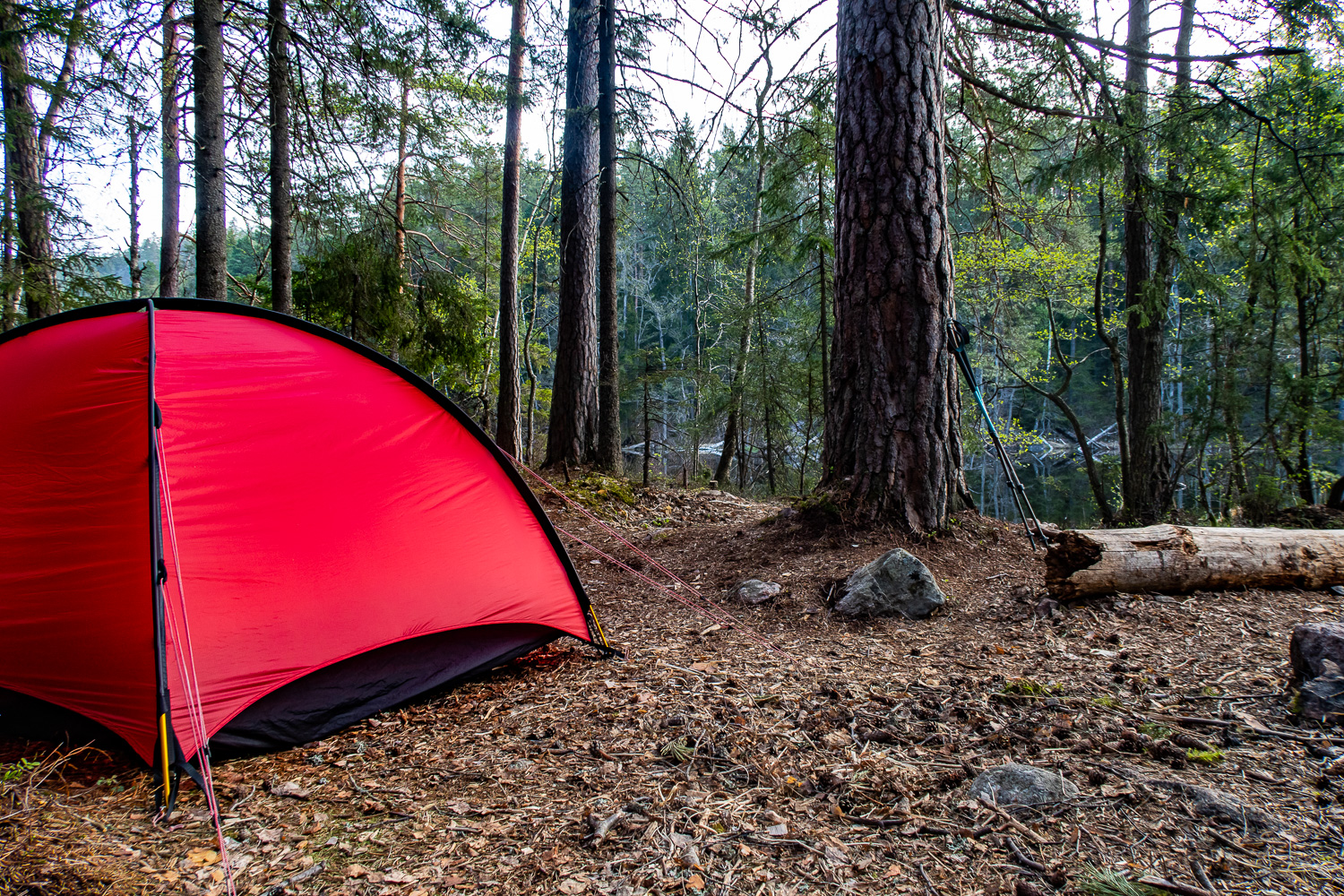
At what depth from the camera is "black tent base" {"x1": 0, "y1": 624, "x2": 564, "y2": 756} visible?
102 inches

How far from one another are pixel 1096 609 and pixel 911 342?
186cm

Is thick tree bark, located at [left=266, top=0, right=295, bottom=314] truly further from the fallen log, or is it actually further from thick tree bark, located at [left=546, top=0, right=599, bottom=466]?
the fallen log

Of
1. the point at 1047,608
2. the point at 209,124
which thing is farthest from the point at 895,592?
the point at 209,124

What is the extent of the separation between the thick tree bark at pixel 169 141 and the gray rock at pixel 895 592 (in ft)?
20.0

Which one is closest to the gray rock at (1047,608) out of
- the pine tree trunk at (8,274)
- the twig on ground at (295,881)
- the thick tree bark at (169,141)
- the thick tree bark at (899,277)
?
the thick tree bark at (899,277)

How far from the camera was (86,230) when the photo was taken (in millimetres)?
7062

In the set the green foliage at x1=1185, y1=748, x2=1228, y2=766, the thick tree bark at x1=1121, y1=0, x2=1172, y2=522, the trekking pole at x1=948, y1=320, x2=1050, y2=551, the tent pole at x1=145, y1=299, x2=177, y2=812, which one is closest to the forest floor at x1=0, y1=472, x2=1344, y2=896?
the green foliage at x1=1185, y1=748, x2=1228, y2=766

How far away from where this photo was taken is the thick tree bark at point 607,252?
322 inches

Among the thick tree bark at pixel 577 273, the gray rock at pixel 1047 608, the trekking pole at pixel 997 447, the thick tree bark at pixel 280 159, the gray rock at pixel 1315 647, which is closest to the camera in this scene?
the gray rock at pixel 1315 647

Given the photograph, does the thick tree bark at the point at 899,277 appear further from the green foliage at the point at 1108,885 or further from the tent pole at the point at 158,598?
the tent pole at the point at 158,598

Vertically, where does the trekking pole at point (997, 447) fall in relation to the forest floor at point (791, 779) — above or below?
above

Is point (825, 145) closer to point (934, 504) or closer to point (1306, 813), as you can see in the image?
point (934, 504)

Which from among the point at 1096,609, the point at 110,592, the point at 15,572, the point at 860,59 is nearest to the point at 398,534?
the point at 110,592

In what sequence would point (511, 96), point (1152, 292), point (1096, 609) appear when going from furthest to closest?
point (511, 96)
point (1152, 292)
point (1096, 609)
